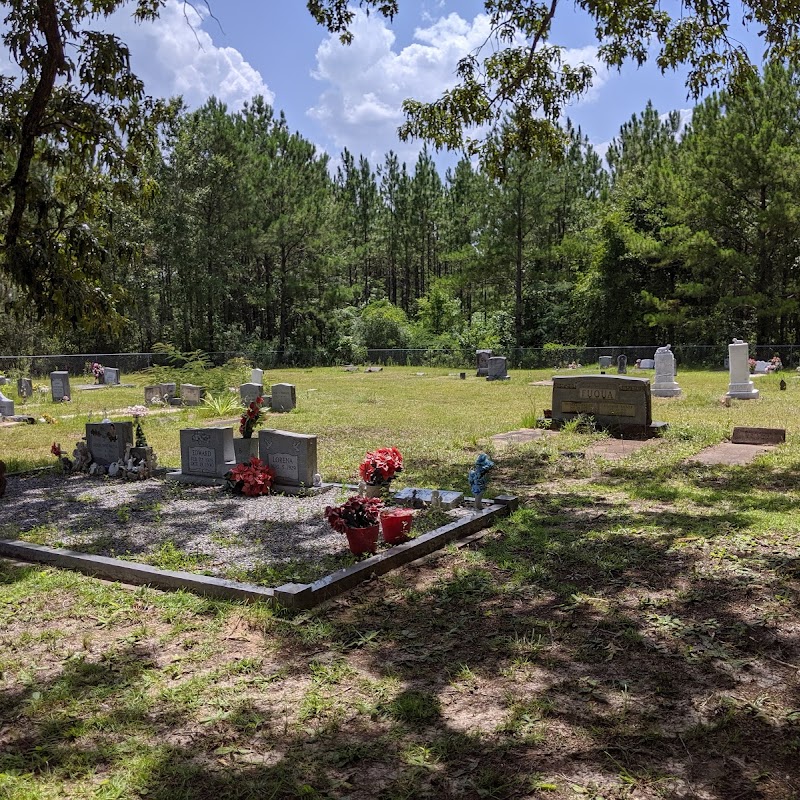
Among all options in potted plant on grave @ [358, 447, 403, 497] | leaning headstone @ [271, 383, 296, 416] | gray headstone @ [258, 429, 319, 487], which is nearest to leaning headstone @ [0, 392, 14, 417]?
leaning headstone @ [271, 383, 296, 416]

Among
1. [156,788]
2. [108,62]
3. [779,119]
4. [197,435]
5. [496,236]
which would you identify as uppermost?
[779,119]

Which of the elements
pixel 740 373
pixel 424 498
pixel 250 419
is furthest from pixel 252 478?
pixel 740 373

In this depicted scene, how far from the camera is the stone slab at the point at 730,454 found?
973 cm

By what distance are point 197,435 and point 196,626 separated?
16.0 feet

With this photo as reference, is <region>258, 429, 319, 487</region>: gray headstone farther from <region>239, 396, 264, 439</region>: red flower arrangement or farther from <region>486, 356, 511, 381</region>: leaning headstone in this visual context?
<region>486, 356, 511, 381</region>: leaning headstone

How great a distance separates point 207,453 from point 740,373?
12944mm

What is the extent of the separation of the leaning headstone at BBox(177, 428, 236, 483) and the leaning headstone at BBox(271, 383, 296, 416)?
7723 millimetres

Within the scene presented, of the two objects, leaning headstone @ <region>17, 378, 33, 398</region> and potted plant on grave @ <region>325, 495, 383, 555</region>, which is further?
leaning headstone @ <region>17, 378, 33, 398</region>

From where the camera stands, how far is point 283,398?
1722 centimetres

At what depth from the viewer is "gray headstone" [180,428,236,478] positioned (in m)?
9.10

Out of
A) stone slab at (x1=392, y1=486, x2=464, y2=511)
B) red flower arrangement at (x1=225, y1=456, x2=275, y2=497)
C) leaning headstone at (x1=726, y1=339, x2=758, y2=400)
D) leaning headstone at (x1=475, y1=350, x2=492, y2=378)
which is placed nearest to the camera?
stone slab at (x1=392, y1=486, x2=464, y2=511)

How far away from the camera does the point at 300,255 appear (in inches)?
1572

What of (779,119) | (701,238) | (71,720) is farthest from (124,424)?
(779,119)

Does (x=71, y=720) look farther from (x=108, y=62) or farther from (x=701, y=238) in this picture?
(x=701, y=238)
